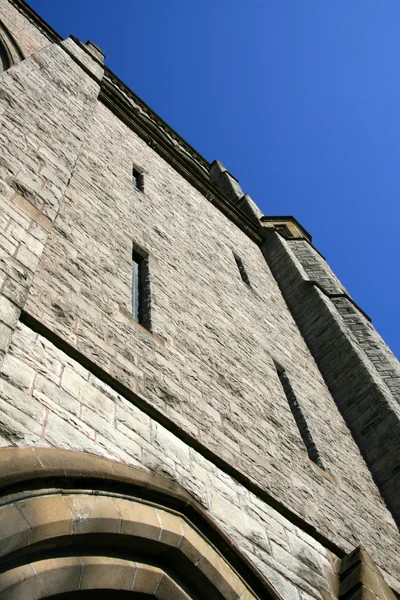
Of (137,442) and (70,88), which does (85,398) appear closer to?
(137,442)

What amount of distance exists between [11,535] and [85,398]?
121 centimetres

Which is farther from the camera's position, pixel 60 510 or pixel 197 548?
pixel 197 548

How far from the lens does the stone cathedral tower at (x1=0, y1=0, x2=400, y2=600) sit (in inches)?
128

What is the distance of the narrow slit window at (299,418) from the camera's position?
6656 mm

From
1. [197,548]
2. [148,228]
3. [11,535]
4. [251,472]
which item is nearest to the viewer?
[11,535]

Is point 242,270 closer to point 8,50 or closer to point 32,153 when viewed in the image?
point 32,153

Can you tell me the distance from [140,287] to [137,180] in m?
3.40

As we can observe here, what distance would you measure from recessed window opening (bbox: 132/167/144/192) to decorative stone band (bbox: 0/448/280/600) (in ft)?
19.1

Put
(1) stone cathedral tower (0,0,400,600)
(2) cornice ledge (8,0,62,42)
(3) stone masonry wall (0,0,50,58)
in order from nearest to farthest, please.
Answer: (1) stone cathedral tower (0,0,400,600) → (3) stone masonry wall (0,0,50,58) → (2) cornice ledge (8,0,62,42)

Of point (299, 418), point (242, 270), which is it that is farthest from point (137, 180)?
point (299, 418)

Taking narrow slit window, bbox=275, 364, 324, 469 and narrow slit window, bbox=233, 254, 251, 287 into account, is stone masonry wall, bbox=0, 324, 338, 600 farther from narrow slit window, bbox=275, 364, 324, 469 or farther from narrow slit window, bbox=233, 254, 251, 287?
narrow slit window, bbox=233, 254, 251, 287

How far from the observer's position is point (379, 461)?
7723 mm

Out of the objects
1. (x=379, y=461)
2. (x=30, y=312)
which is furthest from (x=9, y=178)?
(x=379, y=461)

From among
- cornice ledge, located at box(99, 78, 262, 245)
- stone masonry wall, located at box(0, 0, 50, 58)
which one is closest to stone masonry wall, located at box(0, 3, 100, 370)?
cornice ledge, located at box(99, 78, 262, 245)
